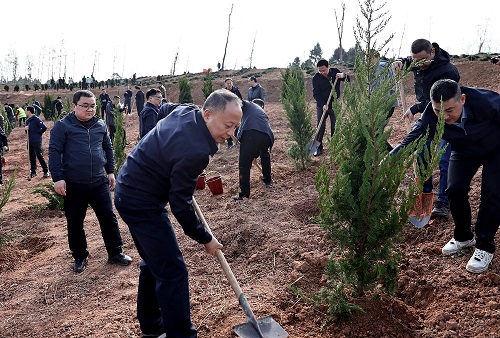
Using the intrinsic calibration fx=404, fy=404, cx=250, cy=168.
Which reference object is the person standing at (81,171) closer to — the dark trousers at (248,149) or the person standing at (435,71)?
the dark trousers at (248,149)

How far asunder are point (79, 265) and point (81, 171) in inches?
42.8

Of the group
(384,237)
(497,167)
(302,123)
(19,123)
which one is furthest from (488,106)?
(19,123)

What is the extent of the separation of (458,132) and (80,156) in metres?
3.69

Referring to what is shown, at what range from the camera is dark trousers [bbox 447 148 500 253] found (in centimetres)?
329

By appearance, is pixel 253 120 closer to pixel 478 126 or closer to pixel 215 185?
pixel 215 185

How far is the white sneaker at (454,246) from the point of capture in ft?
11.9

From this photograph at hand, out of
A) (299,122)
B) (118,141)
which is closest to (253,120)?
(299,122)

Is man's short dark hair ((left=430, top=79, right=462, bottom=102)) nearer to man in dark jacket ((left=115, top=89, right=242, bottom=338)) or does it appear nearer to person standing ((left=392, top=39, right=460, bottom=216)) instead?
person standing ((left=392, top=39, right=460, bottom=216))

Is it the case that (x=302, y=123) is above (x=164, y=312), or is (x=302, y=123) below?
above

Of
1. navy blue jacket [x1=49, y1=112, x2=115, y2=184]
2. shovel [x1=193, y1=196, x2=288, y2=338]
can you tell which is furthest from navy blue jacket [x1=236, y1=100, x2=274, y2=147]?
shovel [x1=193, y1=196, x2=288, y2=338]

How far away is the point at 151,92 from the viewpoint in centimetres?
669

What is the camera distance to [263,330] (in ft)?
9.07

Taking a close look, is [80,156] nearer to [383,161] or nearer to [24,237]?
[24,237]

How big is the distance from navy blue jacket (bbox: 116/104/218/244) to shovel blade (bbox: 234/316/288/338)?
0.64m
